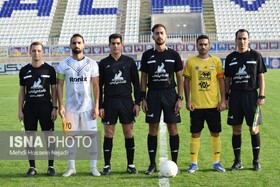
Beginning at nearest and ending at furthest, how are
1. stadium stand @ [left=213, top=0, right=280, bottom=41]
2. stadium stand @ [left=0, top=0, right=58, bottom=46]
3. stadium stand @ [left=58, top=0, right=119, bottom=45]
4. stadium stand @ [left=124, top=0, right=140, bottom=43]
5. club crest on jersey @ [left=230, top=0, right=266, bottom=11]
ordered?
stadium stand @ [left=124, top=0, right=140, bottom=43] → stadium stand @ [left=213, top=0, right=280, bottom=41] → stadium stand @ [left=58, top=0, right=119, bottom=45] → stadium stand @ [left=0, top=0, right=58, bottom=46] → club crest on jersey @ [left=230, top=0, right=266, bottom=11]

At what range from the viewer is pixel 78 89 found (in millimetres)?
6012

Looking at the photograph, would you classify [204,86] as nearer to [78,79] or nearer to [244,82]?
[244,82]

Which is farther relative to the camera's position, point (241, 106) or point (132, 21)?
point (132, 21)

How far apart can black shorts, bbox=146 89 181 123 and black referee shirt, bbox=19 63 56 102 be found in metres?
1.40

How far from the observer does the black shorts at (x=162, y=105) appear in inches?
240

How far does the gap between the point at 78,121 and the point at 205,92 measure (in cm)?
178

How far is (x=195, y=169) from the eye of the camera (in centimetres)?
622

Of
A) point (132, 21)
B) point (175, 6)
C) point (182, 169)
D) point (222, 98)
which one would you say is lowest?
point (182, 169)

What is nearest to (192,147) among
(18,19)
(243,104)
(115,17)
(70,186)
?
(243,104)

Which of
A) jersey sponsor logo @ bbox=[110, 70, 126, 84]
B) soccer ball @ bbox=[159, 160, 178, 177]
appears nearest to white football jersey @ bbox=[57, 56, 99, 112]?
jersey sponsor logo @ bbox=[110, 70, 126, 84]

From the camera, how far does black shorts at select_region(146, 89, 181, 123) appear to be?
6094mm

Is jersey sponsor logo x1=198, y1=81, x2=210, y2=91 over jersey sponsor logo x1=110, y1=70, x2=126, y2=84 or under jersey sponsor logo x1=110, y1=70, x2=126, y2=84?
under

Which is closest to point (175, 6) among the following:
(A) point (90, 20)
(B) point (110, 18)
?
(B) point (110, 18)

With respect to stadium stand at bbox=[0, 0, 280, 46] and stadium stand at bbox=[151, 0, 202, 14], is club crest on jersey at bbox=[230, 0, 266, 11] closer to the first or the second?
stadium stand at bbox=[0, 0, 280, 46]
